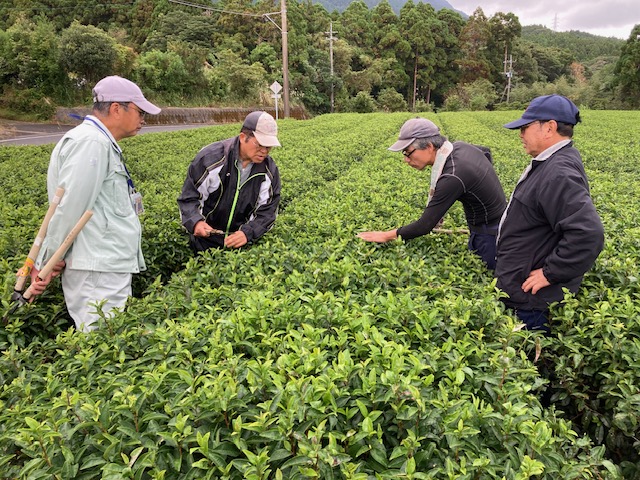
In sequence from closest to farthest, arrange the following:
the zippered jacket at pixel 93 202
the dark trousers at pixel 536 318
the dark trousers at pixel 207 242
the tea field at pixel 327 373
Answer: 1. the tea field at pixel 327 373
2. the zippered jacket at pixel 93 202
3. the dark trousers at pixel 536 318
4. the dark trousers at pixel 207 242

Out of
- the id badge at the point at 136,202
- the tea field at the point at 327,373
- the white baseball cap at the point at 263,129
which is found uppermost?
the white baseball cap at the point at 263,129

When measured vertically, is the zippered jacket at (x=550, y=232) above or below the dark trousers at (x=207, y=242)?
above

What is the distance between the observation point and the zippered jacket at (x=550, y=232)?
2.48 metres

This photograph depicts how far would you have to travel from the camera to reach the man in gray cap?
318 cm

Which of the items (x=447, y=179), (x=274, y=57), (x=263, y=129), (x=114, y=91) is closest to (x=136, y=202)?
(x=114, y=91)

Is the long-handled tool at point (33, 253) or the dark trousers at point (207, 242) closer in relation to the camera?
the long-handled tool at point (33, 253)

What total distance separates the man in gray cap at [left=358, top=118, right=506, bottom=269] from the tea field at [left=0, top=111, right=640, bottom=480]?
214mm

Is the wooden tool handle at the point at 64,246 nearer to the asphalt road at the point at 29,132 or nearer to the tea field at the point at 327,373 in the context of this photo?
the tea field at the point at 327,373

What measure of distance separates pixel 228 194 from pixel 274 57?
138ft

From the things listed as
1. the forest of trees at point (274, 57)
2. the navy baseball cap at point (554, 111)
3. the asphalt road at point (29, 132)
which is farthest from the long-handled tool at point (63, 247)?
the forest of trees at point (274, 57)

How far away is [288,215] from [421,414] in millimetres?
3124

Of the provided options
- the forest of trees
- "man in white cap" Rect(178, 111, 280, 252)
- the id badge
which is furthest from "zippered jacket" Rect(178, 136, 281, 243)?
the forest of trees

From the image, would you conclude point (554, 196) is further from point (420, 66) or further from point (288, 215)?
point (420, 66)

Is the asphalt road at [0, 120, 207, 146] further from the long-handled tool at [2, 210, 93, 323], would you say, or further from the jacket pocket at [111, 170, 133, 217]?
the long-handled tool at [2, 210, 93, 323]
